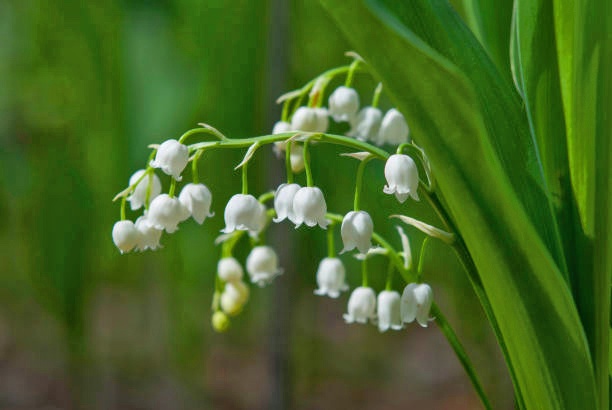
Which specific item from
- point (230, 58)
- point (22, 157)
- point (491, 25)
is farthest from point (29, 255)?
point (491, 25)

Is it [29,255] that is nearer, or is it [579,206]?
[579,206]

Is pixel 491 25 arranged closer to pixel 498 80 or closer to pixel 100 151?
pixel 498 80

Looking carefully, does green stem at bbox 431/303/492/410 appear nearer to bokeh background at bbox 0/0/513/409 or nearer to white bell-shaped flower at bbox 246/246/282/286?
white bell-shaped flower at bbox 246/246/282/286

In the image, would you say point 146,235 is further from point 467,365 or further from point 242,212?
point 467,365

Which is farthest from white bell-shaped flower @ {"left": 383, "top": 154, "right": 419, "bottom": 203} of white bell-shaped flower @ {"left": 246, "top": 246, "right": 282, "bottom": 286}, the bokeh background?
the bokeh background

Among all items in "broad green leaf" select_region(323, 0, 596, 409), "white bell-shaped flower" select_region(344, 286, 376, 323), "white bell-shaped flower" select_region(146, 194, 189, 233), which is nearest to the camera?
"broad green leaf" select_region(323, 0, 596, 409)

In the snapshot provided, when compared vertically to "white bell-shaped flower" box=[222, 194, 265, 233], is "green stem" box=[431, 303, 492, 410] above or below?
below

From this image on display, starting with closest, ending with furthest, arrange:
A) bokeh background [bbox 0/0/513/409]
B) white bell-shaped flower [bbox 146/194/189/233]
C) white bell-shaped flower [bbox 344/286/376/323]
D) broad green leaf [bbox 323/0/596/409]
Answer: broad green leaf [bbox 323/0/596/409] → white bell-shaped flower [bbox 146/194/189/233] → white bell-shaped flower [bbox 344/286/376/323] → bokeh background [bbox 0/0/513/409]
